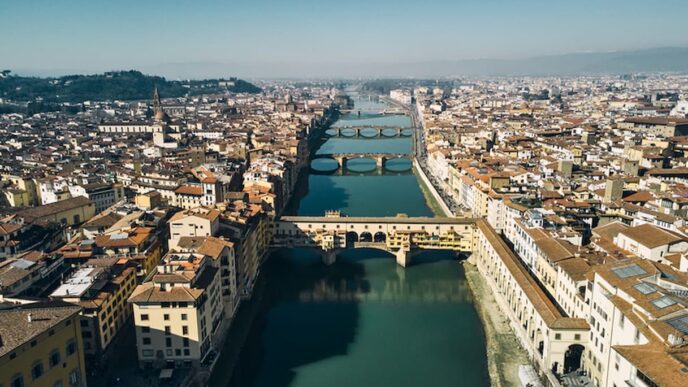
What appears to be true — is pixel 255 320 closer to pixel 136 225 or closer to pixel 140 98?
pixel 136 225

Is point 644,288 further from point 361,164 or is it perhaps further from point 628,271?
point 361,164

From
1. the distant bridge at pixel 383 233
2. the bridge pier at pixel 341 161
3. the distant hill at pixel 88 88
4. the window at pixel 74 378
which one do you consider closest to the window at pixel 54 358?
the window at pixel 74 378

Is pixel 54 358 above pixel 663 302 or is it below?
below

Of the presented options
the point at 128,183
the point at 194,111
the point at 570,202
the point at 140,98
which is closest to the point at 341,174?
the point at 128,183

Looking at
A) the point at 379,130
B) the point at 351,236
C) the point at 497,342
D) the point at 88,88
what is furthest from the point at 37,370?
the point at 88,88

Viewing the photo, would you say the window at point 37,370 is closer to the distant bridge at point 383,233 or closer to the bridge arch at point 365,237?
the distant bridge at point 383,233

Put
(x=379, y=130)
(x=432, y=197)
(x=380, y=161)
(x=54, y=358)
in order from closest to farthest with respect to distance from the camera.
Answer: (x=54, y=358) < (x=432, y=197) < (x=380, y=161) < (x=379, y=130)

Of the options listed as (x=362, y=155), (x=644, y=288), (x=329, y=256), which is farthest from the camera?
(x=362, y=155)
